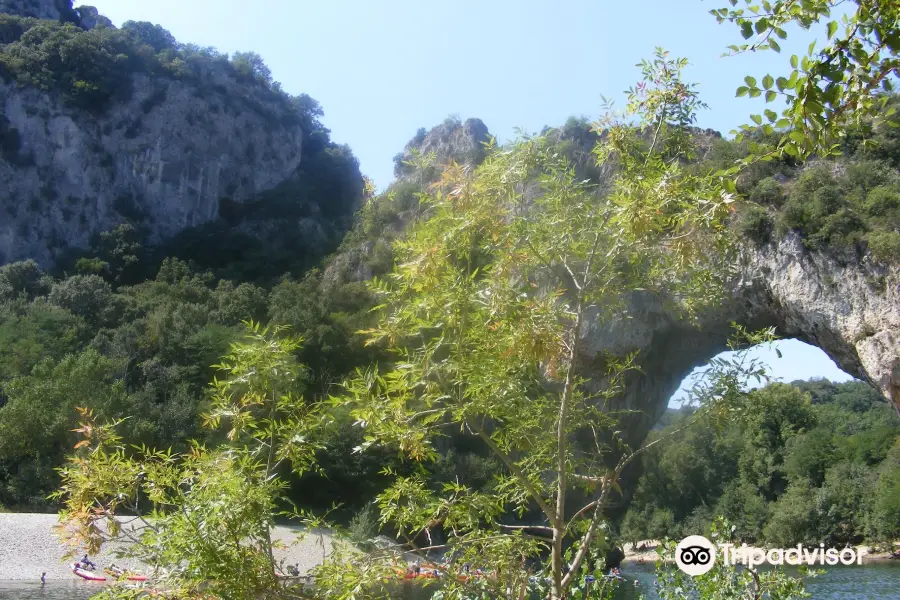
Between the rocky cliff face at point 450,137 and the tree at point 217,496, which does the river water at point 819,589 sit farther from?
the rocky cliff face at point 450,137

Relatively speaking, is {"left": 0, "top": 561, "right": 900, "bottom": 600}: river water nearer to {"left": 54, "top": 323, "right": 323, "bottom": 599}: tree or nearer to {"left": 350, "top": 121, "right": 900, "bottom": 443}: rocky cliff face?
{"left": 350, "top": 121, "right": 900, "bottom": 443}: rocky cliff face

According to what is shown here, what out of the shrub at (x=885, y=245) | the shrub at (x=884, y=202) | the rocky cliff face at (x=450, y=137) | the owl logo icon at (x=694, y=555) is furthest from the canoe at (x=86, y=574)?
the rocky cliff face at (x=450, y=137)

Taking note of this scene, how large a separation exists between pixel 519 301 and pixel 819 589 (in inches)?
590

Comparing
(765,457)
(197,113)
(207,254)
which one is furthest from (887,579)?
(197,113)

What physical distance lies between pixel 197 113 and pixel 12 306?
20.4 m

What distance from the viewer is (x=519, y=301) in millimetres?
2633

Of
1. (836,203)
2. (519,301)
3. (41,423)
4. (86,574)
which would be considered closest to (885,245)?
(836,203)

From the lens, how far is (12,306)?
98.0 ft

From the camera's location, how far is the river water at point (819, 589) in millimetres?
12922

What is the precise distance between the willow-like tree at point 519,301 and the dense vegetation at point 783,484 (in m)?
22.8

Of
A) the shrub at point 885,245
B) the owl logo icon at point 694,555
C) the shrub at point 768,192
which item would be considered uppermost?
the shrub at point 768,192

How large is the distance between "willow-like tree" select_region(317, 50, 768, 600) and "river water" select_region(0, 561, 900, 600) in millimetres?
8602

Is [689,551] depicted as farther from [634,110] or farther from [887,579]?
[887,579]

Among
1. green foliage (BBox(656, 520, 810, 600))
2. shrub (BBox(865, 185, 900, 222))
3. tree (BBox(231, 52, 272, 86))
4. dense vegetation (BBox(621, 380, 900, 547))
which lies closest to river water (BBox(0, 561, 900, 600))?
dense vegetation (BBox(621, 380, 900, 547))
